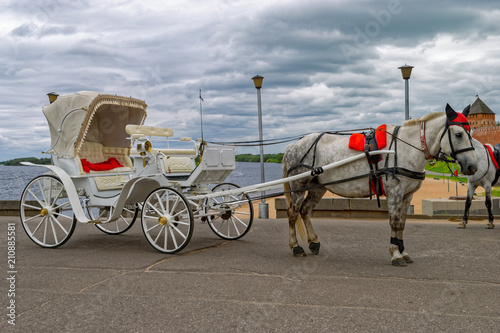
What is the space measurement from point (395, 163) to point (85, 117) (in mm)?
5444

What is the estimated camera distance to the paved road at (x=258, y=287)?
13.3ft

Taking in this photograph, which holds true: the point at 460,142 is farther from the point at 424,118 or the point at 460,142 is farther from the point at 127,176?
the point at 127,176

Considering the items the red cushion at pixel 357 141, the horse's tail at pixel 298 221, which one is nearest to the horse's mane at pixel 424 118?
the red cushion at pixel 357 141

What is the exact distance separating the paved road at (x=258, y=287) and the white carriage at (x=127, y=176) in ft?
2.04

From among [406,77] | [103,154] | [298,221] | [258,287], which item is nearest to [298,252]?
[298,221]

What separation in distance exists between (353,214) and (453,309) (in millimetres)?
7263

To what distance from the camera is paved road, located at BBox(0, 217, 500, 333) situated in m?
4.05

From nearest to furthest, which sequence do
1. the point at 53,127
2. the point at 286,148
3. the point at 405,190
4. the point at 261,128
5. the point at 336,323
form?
1. the point at 336,323
2. the point at 405,190
3. the point at 286,148
4. the point at 53,127
5. the point at 261,128

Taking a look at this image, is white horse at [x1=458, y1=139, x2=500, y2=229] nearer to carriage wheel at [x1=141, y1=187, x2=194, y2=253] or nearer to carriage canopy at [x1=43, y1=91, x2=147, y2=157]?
carriage wheel at [x1=141, y1=187, x2=194, y2=253]

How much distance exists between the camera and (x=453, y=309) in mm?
4305

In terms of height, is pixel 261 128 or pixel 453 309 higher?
pixel 261 128

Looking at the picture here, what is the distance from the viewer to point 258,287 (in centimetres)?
509

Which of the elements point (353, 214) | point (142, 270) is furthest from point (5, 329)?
point (353, 214)

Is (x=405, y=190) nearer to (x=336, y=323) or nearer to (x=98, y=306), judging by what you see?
(x=336, y=323)
